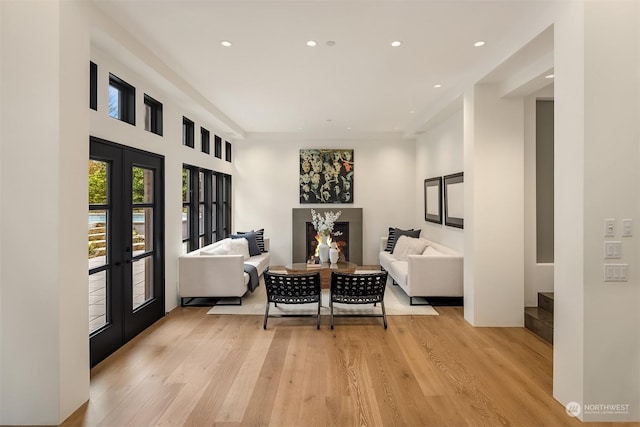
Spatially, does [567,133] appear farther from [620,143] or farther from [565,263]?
[565,263]

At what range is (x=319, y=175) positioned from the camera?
8031mm

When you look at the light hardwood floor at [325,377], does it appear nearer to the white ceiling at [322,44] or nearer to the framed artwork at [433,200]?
the framed artwork at [433,200]

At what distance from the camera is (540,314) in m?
4.17

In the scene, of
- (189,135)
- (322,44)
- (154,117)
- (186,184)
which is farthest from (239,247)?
(322,44)

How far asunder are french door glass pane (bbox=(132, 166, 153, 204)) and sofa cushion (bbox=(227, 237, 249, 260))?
1.78 m

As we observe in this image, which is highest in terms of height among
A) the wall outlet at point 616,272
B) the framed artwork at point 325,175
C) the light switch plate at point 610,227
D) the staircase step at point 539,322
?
the framed artwork at point 325,175

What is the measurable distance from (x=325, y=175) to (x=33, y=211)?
20.0 ft

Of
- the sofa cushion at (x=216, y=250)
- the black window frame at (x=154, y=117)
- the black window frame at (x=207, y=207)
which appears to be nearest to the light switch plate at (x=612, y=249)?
the sofa cushion at (x=216, y=250)

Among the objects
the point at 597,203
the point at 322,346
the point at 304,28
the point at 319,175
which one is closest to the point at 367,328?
the point at 322,346

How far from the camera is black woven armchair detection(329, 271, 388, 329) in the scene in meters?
4.22

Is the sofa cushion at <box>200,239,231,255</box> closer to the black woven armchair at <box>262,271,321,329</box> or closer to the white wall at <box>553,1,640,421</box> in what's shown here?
the black woven armchair at <box>262,271,321,329</box>

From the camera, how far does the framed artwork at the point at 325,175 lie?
8.02 meters

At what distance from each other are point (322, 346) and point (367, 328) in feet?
2.54
